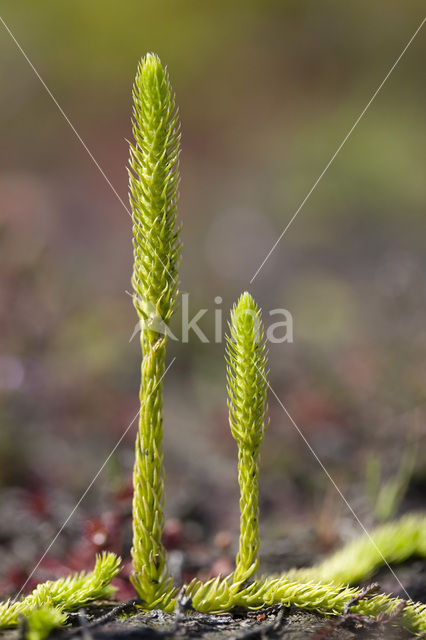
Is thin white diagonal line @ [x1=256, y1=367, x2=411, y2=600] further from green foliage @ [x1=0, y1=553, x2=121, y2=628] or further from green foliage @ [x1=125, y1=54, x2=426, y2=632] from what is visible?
green foliage @ [x1=0, y1=553, x2=121, y2=628]

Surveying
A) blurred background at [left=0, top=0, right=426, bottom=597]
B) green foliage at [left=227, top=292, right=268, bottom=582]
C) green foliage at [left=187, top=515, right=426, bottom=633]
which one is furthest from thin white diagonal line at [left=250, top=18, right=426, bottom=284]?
green foliage at [left=187, top=515, right=426, bottom=633]

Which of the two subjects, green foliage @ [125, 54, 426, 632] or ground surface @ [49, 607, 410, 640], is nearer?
ground surface @ [49, 607, 410, 640]

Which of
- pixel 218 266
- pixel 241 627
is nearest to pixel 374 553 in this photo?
pixel 241 627

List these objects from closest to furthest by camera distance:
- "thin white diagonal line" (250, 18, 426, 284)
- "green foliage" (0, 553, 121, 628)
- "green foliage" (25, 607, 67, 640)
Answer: "green foliage" (25, 607, 67, 640), "green foliage" (0, 553, 121, 628), "thin white diagonal line" (250, 18, 426, 284)

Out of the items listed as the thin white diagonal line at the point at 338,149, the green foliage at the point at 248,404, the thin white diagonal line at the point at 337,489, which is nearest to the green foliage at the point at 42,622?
the green foliage at the point at 248,404

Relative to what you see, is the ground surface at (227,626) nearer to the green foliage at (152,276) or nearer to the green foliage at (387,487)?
the green foliage at (152,276)

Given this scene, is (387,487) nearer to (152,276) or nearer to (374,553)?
(374,553)
